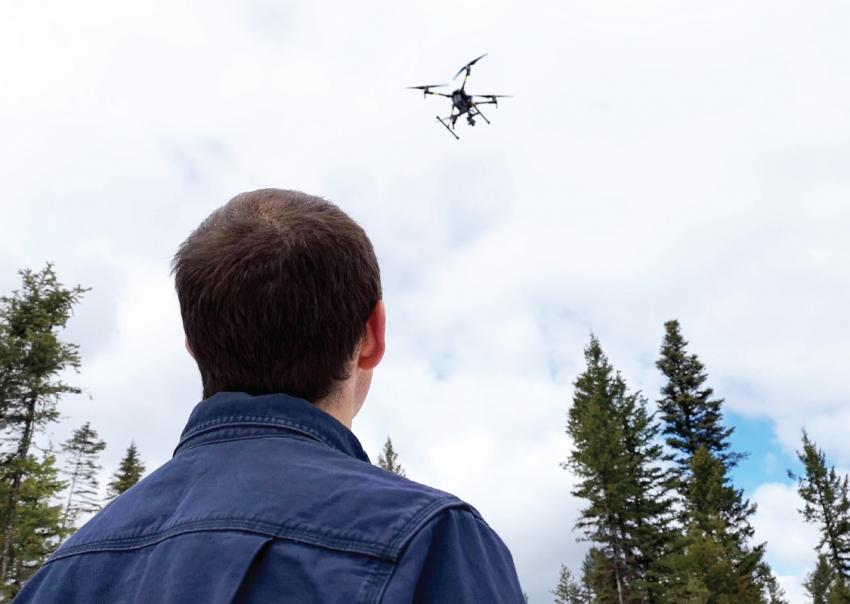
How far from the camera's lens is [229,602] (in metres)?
1.34

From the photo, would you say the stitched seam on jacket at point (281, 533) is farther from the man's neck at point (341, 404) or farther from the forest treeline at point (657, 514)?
the forest treeline at point (657, 514)

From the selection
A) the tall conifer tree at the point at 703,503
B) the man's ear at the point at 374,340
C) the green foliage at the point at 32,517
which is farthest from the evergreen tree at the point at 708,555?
the man's ear at the point at 374,340

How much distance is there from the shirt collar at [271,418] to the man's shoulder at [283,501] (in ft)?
0.17

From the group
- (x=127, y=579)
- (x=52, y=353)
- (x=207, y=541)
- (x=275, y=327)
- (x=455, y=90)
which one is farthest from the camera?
(x=52, y=353)

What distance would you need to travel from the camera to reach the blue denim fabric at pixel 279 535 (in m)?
1.38

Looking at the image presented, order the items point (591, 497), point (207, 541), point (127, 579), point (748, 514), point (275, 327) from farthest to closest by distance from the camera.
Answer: point (748, 514) → point (591, 497) → point (275, 327) → point (127, 579) → point (207, 541)

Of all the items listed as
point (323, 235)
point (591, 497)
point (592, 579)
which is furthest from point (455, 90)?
point (592, 579)

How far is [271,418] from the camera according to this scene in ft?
5.54

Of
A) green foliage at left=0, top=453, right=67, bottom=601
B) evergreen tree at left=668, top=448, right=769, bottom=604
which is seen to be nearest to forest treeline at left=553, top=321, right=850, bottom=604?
evergreen tree at left=668, top=448, right=769, bottom=604

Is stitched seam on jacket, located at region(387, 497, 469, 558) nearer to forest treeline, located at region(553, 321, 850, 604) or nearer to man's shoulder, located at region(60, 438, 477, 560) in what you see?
man's shoulder, located at region(60, 438, 477, 560)

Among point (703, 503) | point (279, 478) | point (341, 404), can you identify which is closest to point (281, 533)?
point (279, 478)

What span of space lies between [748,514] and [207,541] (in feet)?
156

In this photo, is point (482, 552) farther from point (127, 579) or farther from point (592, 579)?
point (592, 579)

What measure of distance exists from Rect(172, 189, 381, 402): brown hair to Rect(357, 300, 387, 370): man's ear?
0.06 meters
